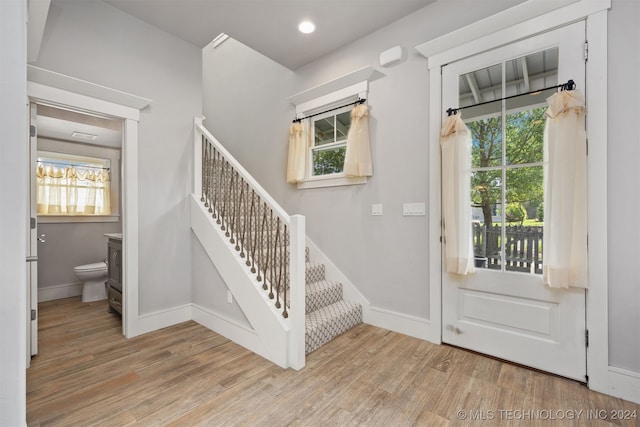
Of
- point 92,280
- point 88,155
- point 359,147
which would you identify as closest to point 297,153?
point 359,147

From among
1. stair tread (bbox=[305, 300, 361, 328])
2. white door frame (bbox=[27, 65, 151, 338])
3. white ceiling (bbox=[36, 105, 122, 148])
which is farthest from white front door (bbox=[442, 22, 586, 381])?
white ceiling (bbox=[36, 105, 122, 148])

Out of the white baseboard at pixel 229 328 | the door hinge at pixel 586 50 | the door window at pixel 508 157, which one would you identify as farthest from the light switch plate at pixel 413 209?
the white baseboard at pixel 229 328

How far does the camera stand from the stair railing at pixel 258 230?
2.07 meters

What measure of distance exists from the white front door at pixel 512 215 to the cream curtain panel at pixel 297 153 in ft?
5.29

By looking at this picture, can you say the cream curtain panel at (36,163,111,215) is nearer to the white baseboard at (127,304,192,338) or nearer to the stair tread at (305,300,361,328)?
the white baseboard at (127,304,192,338)

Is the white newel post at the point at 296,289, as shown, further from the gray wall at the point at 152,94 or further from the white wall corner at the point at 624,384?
the white wall corner at the point at 624,384

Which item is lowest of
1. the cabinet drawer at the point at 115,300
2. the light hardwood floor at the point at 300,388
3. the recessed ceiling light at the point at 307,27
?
the light hardwood floor at the point at 300,388

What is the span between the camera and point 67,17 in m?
2.32

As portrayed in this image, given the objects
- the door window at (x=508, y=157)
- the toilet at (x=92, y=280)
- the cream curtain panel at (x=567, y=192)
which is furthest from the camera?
the toilet at (x=92, y=280)

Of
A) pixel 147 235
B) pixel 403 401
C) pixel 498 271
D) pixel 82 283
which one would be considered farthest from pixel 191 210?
pixel 498 271

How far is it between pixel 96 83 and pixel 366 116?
246 centimetres

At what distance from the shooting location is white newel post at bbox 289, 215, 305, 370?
6.77 feet

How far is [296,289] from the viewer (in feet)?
6.81

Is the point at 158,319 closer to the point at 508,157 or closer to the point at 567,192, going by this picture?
the point at 508,157
